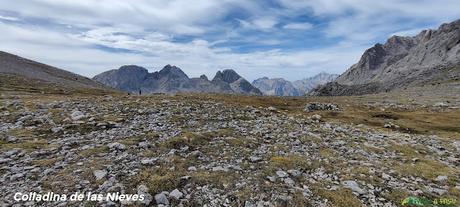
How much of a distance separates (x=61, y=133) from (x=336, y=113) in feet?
117

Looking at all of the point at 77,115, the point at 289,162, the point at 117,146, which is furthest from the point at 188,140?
the point at 77,115

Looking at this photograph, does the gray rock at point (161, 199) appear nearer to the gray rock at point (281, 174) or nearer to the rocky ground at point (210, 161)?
the rocky ground at point (210, 161)

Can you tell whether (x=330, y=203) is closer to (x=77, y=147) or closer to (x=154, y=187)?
(x=154, y=187)

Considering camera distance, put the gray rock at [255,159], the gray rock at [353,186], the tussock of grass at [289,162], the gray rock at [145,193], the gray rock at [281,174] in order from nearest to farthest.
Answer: the gray rock at [145,193] → the gray rock at [353,186] → the gray rock at [281,174] → the tussock of grass at [289,162] → the gray rock at [255,159]

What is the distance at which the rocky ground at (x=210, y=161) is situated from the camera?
1232 cm

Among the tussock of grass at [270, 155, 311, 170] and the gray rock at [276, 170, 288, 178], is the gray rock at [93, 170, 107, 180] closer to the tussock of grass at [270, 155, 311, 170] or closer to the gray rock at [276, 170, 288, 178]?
the gray rock at [276, 170, 288, 178]

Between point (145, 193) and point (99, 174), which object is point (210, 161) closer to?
point (145, 193)

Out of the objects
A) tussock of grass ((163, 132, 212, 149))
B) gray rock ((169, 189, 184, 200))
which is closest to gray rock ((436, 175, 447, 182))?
tussock of grass ((163, 132, 212, 149))

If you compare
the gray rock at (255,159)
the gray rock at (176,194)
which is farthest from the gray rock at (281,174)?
the gray rock at (176,194)

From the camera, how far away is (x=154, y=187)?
40.1 ft

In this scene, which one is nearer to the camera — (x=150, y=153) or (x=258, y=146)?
(x=150, y=153)

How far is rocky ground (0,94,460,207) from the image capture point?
40.4 ft

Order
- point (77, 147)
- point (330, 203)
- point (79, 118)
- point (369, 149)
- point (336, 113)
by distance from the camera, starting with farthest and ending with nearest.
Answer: point (336, 113), point (79, 118), point (369, 149), point (77, 147), point (330, 203)

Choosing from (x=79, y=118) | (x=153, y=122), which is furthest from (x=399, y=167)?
(x=79, y=118)
